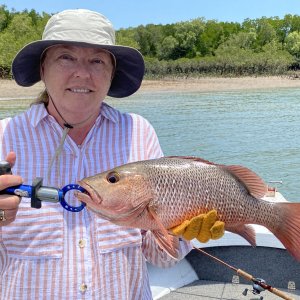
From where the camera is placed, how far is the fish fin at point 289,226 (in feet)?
6.64

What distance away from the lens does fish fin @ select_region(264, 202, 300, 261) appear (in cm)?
203

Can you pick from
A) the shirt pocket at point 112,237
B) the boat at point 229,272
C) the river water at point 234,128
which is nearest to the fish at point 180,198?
the shirt pocket at point 112,237

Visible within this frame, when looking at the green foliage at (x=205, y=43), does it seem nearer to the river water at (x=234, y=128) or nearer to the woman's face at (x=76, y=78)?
the river water at (x=234, y=128)

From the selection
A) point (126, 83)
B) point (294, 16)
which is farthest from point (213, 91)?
point (126, 83)

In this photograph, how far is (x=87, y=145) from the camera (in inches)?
83.9

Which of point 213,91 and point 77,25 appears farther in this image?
point 213,91

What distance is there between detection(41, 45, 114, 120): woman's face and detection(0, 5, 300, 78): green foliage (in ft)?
189

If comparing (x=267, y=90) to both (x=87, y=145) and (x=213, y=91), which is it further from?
(x=87, y=145)

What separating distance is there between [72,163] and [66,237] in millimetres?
293

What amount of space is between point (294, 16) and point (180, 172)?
4152 inches

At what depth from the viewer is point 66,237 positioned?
199 centimetres

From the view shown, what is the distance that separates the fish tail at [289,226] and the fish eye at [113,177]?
65 cm

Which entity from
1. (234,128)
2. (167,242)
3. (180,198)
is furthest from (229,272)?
(234,128)

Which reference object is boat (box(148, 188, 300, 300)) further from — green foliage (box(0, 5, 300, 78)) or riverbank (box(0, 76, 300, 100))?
green foliage (box(0, 5, 300, 78))
